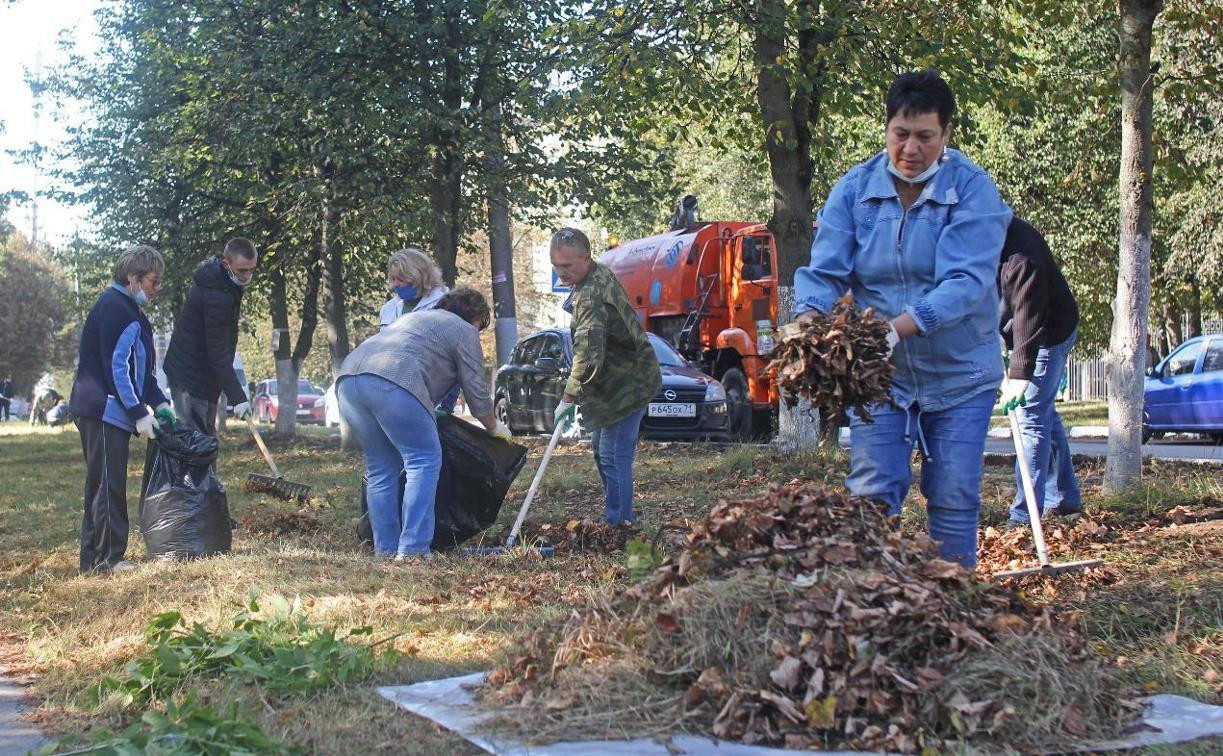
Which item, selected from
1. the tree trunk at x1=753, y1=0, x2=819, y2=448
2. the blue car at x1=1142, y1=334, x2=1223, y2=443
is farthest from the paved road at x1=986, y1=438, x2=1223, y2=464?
the tree trunk at x1=753, y1=0, x2=819, y2=448

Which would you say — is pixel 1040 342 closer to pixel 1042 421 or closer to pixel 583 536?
pixel 1042 421

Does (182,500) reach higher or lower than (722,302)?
lower

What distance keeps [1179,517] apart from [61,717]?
591cm

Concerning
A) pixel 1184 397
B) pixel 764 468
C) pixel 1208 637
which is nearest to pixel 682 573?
pixel 1208 637

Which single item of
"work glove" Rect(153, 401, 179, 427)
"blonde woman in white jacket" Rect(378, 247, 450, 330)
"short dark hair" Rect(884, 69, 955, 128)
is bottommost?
"work glove" Rect(153, 401, 179, 427)

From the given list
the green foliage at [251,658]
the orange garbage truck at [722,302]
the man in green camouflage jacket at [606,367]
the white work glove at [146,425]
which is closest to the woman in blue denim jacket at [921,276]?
the green foliage at [251,658]

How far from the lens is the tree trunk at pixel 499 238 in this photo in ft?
56.5

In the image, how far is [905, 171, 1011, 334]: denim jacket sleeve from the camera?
4160mm

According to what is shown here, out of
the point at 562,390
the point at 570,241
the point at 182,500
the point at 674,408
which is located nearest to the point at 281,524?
the point at 182,500

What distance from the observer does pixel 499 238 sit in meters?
18.4

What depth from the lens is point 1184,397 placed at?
18.3 metres

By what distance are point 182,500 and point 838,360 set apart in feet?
15.1

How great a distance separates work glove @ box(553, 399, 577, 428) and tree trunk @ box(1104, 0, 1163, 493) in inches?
132

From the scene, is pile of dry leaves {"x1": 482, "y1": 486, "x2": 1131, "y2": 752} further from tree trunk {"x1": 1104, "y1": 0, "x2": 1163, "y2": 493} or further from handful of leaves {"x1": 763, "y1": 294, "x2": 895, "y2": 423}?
tree trunk {"x1": 1104, "y1": 0, "x2": 1163, "y2": 493}
